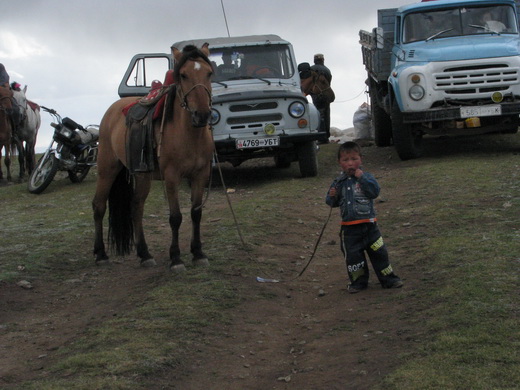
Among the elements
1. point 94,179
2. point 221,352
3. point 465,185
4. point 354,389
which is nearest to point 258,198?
point 465,185

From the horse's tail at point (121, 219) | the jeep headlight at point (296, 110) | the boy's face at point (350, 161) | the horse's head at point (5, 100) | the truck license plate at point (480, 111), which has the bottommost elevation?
the horse's tail at point (121, 219)

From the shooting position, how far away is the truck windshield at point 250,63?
1533 cm

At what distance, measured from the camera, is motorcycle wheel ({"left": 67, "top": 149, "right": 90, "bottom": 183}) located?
16875 millimetres

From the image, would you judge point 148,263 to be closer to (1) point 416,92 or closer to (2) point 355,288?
(2) point 355,288

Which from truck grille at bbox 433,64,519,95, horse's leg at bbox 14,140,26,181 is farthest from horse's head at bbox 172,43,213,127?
horse's leg at bbox 14,140,26,181

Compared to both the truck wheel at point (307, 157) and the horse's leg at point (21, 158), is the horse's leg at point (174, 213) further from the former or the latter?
the horse's leg at point (21, 158)

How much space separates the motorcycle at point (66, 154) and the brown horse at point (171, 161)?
22.3ft

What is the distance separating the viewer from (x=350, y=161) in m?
7.28

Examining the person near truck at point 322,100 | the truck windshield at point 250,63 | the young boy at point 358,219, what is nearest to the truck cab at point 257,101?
the truck windshield at point 250,63

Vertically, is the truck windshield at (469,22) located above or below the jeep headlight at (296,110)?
above

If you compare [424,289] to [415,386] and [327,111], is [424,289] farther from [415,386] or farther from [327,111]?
[327,111]

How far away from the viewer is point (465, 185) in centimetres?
1203

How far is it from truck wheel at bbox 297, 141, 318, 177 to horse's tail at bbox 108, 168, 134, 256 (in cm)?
570

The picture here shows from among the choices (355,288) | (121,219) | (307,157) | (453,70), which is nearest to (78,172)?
(307,157)
